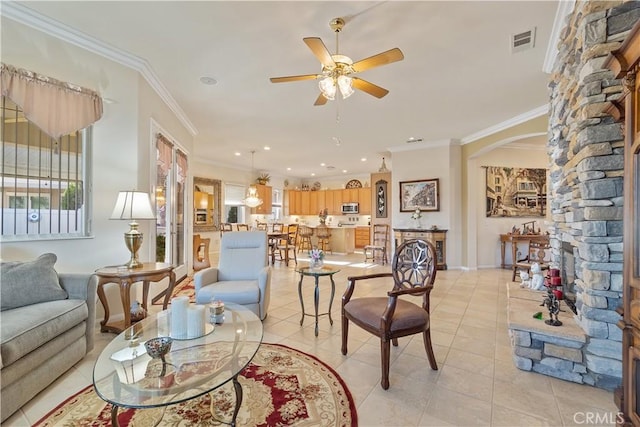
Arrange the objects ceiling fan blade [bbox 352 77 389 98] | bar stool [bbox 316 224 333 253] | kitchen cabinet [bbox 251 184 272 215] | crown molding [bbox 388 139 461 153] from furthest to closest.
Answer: bar stool [bbox 316 224 333 253]
kitchen cabinet [bbox 251 184 272 215]
crown molding [bbox 388 139 461 153]
ceiling fan blade [bbox 352 77 389 98]

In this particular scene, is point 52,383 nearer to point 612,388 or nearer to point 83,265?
point 83,265

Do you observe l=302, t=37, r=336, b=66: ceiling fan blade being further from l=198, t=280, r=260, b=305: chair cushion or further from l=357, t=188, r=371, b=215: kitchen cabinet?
l=357, t=188, r=371, b=215: kitchen cabinet

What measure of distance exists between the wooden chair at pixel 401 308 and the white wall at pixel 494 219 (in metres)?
4.35

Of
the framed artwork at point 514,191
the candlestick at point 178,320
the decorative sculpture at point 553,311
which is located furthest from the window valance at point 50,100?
the framed artwork at point 514,191

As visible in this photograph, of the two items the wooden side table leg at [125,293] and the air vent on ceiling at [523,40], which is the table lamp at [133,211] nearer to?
the wooden side table leg at [125,293]

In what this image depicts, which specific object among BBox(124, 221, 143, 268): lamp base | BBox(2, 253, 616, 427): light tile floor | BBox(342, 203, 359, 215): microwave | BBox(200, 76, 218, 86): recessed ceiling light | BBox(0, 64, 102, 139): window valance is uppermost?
BBox(200, 76, 218, 86): recessed ceiling light

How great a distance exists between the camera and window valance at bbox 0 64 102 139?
2.37m

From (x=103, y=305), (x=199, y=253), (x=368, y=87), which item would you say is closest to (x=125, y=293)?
(x=103, y=305)

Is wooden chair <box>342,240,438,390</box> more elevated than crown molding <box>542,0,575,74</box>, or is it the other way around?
crown molding <box>542,0,575,74</box>

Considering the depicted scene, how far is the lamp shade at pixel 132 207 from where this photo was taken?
267 centimetres

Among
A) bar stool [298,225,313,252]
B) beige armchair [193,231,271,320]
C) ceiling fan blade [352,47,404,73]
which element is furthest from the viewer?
bar stool [298,225,313,252]

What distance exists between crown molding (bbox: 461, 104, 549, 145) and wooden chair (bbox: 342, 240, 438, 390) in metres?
3.61

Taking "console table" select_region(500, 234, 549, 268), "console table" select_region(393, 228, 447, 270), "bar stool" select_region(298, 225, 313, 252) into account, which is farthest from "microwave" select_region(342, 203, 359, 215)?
"console table" select_region(500, 234, 549, 268)

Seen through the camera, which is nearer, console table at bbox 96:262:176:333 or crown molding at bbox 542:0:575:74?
crown molding at bbox 542:0:575:74
